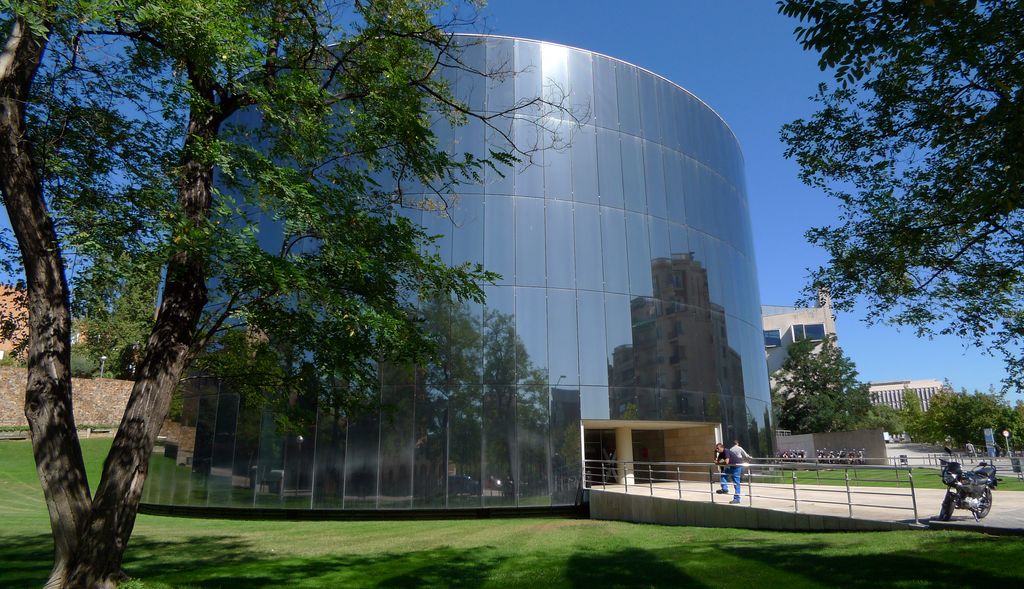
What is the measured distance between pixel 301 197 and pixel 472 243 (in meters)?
12.7

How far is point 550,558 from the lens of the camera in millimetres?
10273

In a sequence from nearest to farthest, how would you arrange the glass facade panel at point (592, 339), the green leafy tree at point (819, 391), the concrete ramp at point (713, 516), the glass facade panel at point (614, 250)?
the concrete ramp at point (713, 516) → the glass facade panel at point (592, 339) → the glass facade panel at point (614, 250) → the green leafy tree at point (819, 391)

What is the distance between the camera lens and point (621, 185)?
74.0ft

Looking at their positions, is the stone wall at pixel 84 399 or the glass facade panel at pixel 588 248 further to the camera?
the stone wall at pixel 84 399

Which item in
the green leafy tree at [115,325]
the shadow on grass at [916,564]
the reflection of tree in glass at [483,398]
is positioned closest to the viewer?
the shadow on grass at [916,564]

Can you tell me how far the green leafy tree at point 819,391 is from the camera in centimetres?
5962

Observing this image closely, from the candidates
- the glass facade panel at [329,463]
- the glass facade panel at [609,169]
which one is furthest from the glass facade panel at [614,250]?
the glass facade panel at [329,463]

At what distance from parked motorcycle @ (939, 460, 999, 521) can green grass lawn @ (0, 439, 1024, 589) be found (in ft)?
3.02

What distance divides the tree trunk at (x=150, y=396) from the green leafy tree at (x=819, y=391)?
60.1 metres

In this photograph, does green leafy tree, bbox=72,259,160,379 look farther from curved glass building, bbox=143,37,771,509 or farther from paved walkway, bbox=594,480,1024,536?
paved walkway, bbox=594,480,1024,536

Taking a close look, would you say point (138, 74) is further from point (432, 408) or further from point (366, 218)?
point (432, 408)

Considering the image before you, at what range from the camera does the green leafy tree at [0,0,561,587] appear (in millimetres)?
7348

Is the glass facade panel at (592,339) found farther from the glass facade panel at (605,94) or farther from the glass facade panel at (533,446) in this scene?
the glass facade panel at (605,94)

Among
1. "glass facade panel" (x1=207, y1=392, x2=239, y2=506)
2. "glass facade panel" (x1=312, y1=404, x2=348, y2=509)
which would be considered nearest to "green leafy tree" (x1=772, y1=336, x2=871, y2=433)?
"glass facade panel" (x1=312, y1=404, x2=348, y2=509)
